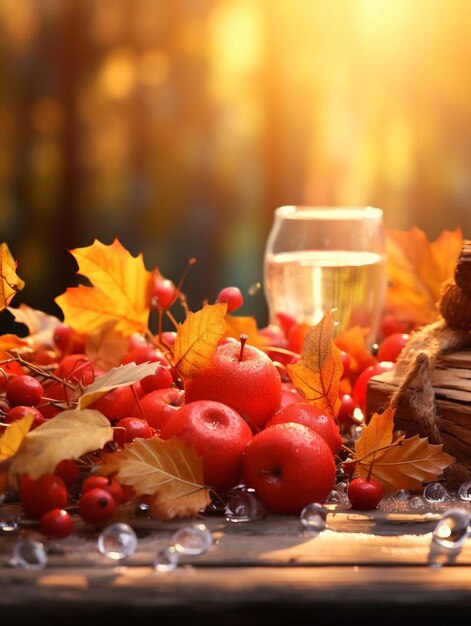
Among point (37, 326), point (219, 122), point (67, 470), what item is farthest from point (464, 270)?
point (219, 122)

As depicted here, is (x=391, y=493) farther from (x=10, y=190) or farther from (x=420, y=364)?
(x=10, y=190)

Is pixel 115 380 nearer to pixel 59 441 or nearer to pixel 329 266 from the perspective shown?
pixel 59 441

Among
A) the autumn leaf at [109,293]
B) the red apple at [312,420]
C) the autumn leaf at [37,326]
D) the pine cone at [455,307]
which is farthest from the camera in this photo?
the autumn leaf at [37,326]

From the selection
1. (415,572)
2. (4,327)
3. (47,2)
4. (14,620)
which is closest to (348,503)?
(415,572)

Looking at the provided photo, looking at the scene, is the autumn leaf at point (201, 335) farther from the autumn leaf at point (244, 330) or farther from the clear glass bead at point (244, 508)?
the autumn leaf at point (244, 330)

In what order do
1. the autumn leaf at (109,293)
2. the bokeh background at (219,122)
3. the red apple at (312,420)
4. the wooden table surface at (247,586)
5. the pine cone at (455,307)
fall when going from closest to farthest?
the wooden table surface at (247,586), the red apple at (312,420), the pine cone at (455,307), the autumn leaf at (109,293), the bokeh background at (219,122)

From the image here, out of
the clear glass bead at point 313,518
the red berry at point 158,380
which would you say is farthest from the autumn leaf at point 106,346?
the clear glass bead at point 313,518
